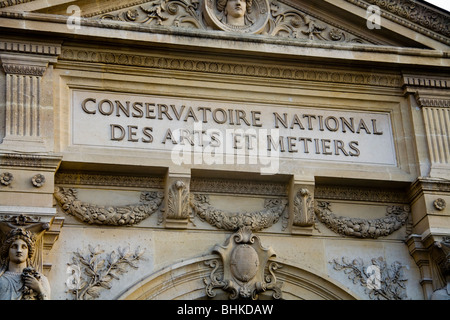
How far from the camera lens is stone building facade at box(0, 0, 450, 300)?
13.0 m

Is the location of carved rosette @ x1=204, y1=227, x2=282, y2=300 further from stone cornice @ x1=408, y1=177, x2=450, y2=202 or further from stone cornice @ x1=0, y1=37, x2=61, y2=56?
stone cornice @ x1=0, y1=37, x2=61, y2=56

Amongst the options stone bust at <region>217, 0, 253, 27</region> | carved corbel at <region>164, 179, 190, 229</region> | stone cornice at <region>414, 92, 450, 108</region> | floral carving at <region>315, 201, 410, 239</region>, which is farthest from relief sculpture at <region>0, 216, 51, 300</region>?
stone cornice at <region>414, 92, 450, 108</region>

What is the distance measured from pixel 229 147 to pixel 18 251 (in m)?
3.27

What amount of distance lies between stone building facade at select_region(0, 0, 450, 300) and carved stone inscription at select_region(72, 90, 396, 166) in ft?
0.07

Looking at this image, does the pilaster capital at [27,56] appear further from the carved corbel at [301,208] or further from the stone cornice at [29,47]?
the carved corbel at [301,208]

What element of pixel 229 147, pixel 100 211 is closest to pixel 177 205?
pixel 100 211

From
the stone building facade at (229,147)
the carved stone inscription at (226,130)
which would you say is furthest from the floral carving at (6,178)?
the carved stone inscription at (226,130)

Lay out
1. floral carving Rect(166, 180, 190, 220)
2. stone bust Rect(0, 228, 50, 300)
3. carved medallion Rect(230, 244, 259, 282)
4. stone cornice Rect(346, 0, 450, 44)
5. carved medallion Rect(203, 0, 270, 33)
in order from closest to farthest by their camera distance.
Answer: stone bust Rect(0, 228, 50, 300), carved medallion Rect(230, 244, 259, 282), floral carving Rect(166, 180, 190, 220), carved medallion Rect(203, 0, 270, 33), stone cornice Rect(346, 0, 450, 44)

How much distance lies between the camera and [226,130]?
1396 centimetres

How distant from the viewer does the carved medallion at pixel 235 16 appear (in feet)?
47.5

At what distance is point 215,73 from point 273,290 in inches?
123

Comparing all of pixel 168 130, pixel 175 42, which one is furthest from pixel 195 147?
pixel 175 42

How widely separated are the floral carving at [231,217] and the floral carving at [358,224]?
0.64 m

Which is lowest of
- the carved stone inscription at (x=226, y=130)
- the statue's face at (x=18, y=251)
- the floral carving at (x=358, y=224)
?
the statue's face at (x=18, y=251)
